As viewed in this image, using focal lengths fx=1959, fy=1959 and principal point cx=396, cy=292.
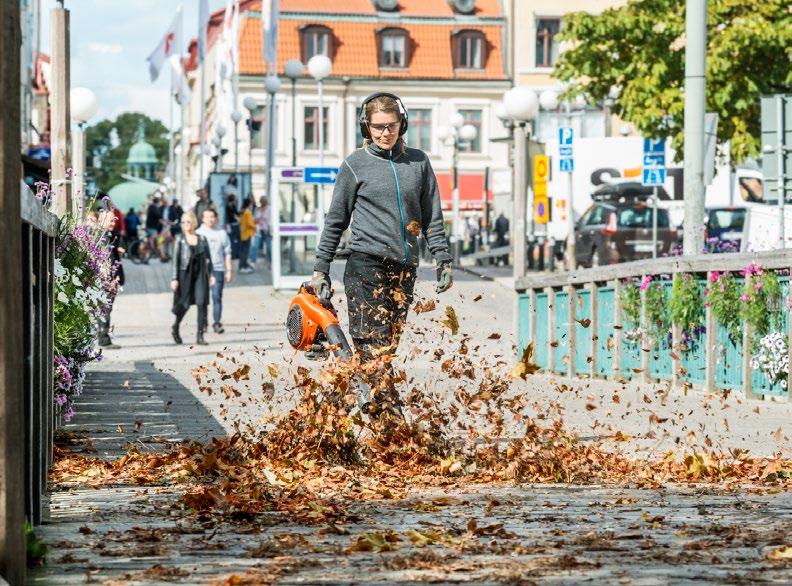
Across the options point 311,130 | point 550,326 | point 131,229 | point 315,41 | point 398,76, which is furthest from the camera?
point 398,76

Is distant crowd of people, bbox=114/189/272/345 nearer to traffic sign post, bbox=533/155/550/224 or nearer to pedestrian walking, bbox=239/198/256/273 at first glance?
pedestrian walking, bbox=239/198/256/273

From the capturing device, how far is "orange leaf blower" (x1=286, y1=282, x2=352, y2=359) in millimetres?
9758

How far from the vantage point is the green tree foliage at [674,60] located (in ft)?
119

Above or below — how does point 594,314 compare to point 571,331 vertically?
above

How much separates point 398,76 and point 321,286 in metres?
78.9

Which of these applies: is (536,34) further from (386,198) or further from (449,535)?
(449,535)

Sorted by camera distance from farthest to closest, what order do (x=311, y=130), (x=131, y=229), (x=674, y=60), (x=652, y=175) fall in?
(x=311, y=130), (x=131, y=229), (x=674, y=60), (x=652, y=175)

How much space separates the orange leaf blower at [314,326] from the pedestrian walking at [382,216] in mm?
116

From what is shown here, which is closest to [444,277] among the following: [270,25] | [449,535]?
[449,535]

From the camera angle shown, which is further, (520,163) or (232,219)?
(232,219)

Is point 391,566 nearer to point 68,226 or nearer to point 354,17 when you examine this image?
point 68,226

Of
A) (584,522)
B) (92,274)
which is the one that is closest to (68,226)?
(92,274)

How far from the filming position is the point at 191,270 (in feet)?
78.4

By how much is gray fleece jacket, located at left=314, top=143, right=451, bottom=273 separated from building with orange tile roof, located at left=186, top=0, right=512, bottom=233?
76338 millimetres
